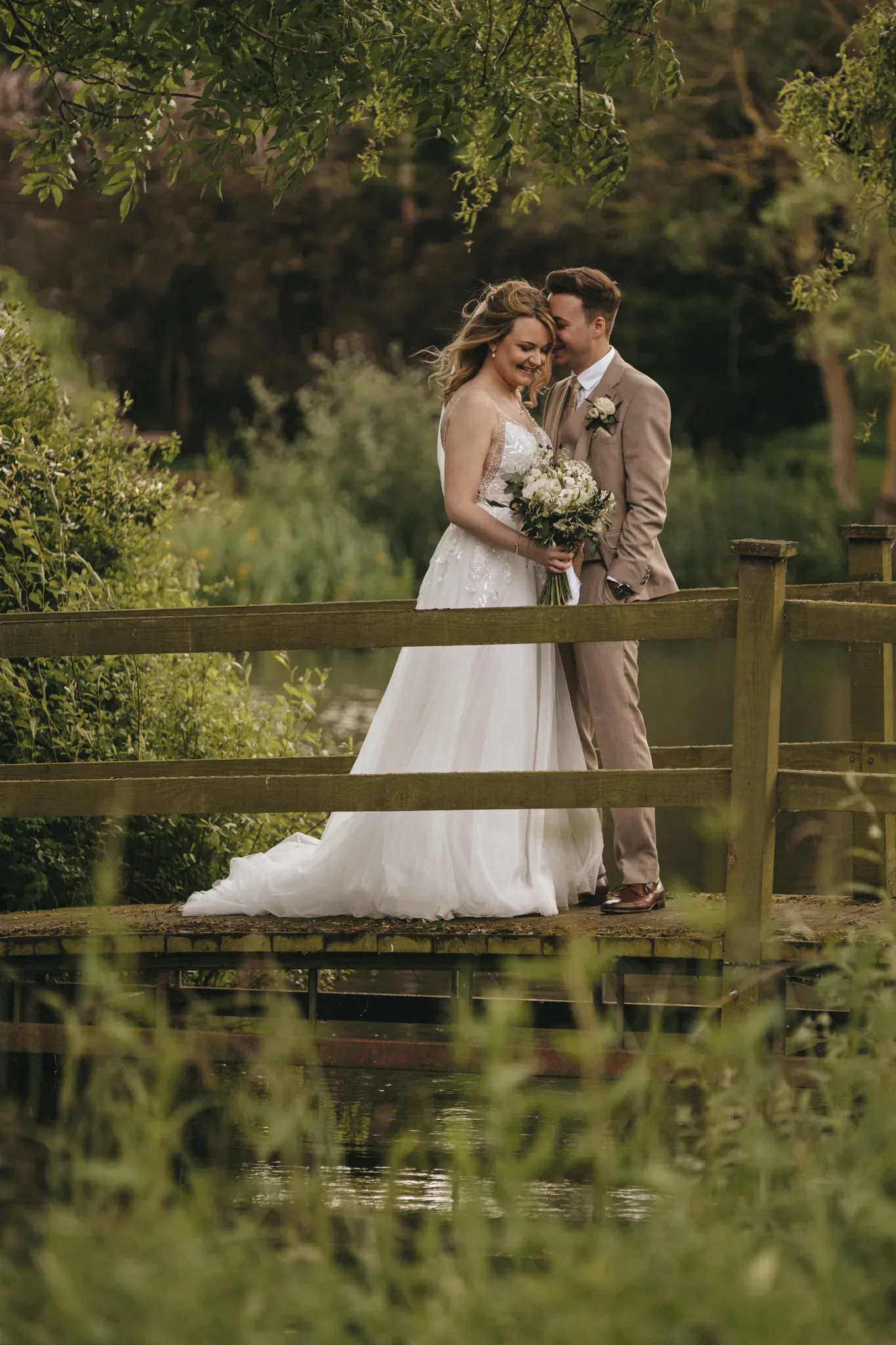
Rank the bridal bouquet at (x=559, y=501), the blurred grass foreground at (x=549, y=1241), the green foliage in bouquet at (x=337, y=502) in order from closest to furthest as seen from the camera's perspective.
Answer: the blurred grass foreground at (x=549, y=1241) → the bridal bouquet at (x=559, y=501) → the green foliage in bouquet at (x=337, y=502)

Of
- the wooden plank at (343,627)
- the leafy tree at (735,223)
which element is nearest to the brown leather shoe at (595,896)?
the wooden plank at (343,627)

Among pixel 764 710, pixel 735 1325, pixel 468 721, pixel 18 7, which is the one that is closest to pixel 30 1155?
pixel 468 721

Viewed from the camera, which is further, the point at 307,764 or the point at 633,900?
the point at 307,764

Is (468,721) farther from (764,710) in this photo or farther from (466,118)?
(466,118)

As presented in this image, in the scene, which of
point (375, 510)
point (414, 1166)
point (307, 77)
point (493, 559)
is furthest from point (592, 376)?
point (375, 510)

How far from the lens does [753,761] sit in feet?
17.2

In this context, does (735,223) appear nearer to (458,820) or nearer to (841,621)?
(458,820)

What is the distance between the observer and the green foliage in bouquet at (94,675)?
731 centimetres

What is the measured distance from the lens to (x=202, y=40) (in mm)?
6656

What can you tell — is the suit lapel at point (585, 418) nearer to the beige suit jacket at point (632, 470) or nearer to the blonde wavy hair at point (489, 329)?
the beige suit jacket at point (632, 470)

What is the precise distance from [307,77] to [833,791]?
3356 mm

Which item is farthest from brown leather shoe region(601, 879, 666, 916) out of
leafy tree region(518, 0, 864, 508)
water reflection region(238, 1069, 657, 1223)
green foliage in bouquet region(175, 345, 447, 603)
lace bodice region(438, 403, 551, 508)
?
leafy tree region(518, 0, 864, 508)

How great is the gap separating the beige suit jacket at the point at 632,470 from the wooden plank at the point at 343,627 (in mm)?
537

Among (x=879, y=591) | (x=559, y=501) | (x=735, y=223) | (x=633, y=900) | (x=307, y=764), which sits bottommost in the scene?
(x=633, y=900)
